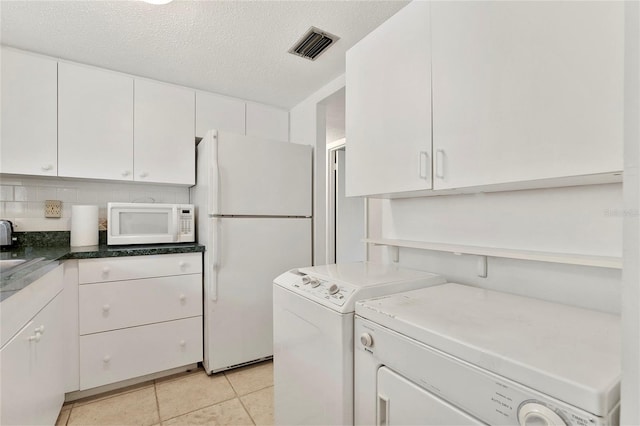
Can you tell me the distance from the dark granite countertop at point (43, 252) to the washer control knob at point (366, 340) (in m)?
1.19

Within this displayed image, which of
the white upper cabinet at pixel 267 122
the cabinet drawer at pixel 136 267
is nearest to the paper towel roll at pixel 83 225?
the cabinet drawer at pixel 136 267

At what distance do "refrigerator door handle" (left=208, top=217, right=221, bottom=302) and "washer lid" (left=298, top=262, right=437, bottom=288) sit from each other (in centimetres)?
90

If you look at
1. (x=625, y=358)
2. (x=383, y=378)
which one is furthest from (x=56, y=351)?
(x=625, y=358)

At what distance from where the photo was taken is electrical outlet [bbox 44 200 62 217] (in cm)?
229

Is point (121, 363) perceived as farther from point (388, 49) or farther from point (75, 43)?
point (388, 49)

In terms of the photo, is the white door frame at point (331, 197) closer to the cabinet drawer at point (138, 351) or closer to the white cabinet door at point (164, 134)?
the white cabinet door at point (164, 134)

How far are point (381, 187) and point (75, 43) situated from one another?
2.14 metres

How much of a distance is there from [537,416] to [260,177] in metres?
2.12

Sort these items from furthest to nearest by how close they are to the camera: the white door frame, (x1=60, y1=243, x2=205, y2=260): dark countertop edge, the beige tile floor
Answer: the white door frame < (x1=60, y1=243, x2=205, y2=260): dark countertop edge < the beige tile floor

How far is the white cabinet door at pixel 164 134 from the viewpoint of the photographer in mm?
2371

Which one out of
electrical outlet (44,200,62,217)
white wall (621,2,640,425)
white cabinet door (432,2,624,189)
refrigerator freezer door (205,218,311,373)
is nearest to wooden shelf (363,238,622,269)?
white cabinet door (432,2,624,189)

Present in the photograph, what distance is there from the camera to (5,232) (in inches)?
80.4

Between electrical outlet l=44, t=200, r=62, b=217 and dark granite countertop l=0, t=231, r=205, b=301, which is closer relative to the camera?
dark granite countertop l=0, t=231, r=205, b=301

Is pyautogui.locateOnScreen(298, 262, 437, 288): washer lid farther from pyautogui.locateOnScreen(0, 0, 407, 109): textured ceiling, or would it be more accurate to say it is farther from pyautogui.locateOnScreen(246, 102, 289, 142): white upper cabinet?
pyautogui.locateOnScreen(246, 102, 289, 142): white upper cabinet
